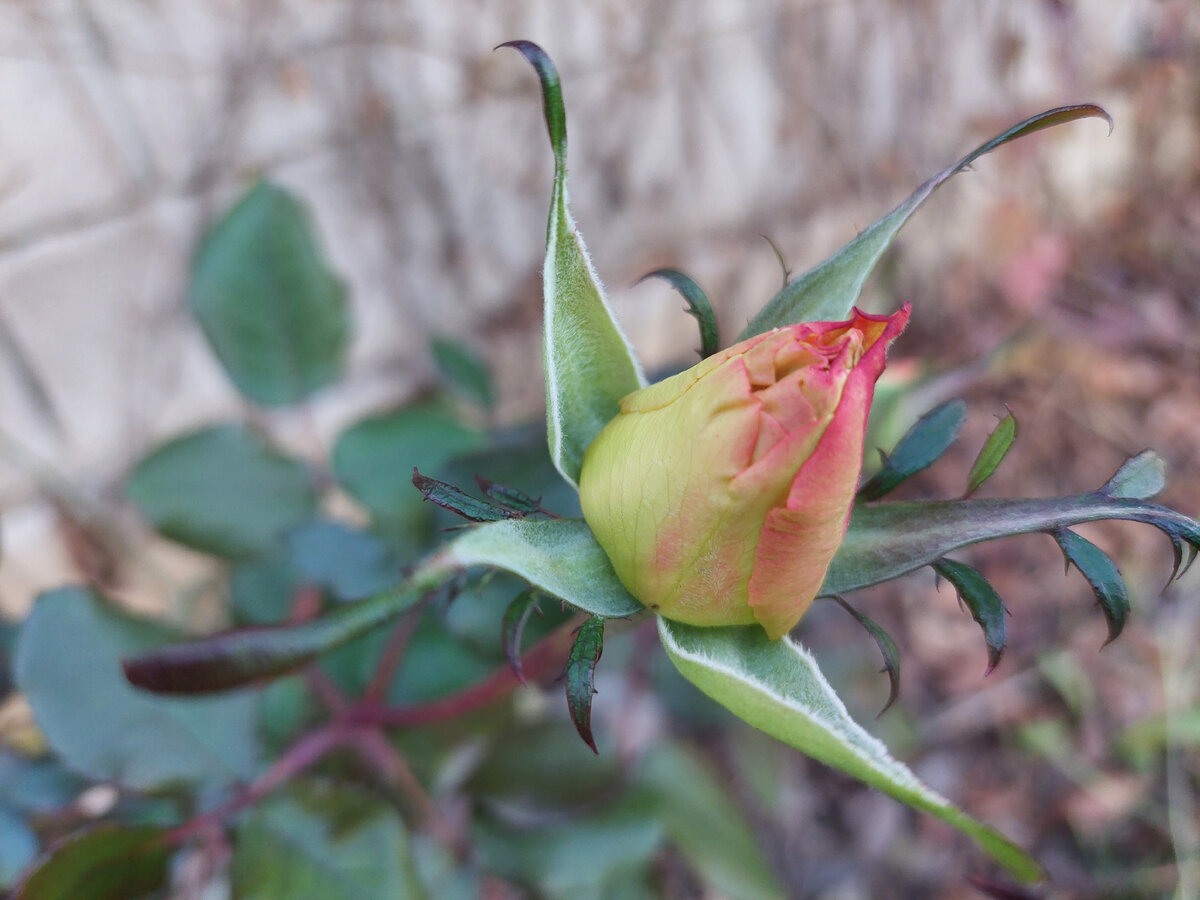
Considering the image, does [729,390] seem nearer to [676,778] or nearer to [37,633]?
[37,633]

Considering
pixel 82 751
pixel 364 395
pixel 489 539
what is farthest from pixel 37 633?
pixel 364 395

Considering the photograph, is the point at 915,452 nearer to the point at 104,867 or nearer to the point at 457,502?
the point at 457,502

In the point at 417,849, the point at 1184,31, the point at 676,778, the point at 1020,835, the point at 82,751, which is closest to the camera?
the point at 82,751

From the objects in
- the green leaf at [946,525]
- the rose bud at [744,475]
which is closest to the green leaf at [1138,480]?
the green leaf at [946,525]

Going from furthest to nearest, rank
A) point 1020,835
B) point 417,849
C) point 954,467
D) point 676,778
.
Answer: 1. point 954,467
2. point 1020,835
3. point 676,778
4. point 417,849

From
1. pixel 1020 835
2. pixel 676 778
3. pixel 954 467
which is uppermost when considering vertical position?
pixel 676 778

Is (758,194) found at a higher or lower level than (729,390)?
lower
